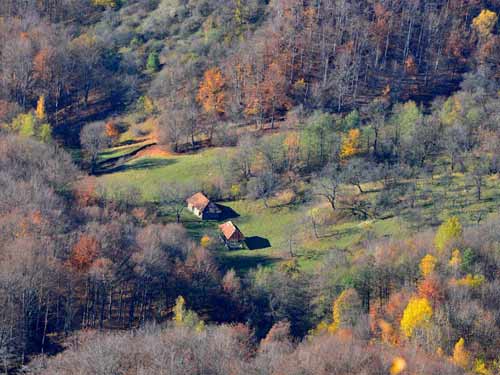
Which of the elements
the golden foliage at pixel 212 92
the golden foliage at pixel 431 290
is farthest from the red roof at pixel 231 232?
the golden foliage at pixel 212 92

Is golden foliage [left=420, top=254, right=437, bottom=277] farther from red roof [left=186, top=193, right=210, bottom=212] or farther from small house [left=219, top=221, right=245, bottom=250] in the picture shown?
red roof [left=186, top=193, right=210, bottom=212]

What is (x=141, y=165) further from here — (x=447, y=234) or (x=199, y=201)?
(x=447, y=234)

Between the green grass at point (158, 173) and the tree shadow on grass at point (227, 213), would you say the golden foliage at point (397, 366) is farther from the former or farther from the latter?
the green grass at point (158, 173)

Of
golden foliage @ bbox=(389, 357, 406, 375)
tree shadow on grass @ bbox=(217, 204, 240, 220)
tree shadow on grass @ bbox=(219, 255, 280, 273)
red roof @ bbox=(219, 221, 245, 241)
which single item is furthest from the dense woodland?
tree shadow on grass @ bbox=(217, 204, 240, 220)

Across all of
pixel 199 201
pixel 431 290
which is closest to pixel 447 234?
pixel 431 290

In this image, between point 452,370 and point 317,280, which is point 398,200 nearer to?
point 317,280

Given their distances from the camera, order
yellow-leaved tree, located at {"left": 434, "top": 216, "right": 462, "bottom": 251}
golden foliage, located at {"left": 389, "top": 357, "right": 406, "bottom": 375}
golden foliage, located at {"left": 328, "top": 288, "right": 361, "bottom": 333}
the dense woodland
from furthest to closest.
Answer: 1. yellow-leaved tree, located at {"left": 434, "top": 216, "right": 462, "bottom": 251}
2. golden foliage, located at {"left": 328, "top": 288, "right": 361, "bottom": 333}
3. the dense woodland
4. golden foliage, located at {"left": 389, "top": 357, "right": 406, "bottom": 375}
